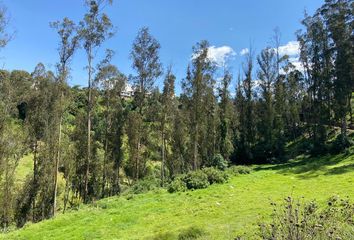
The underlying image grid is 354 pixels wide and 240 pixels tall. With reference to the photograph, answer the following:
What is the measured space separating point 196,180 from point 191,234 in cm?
1133

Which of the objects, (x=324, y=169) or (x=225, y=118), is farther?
(x=225, y=118)

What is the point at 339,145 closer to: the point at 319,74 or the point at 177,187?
the point at 319,74

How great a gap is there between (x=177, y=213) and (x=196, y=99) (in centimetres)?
1915

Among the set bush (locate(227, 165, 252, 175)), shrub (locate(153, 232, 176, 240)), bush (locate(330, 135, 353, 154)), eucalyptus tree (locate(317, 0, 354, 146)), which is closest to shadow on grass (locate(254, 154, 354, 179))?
bush (locate(330, 135, 353, 154))

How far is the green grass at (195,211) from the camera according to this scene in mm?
12680

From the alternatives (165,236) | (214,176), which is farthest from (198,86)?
A: (165,236)

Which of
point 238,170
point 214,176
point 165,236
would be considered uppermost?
point 238,170

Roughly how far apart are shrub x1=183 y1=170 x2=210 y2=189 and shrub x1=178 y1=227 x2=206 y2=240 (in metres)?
10.7

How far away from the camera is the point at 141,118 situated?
34.9 meters

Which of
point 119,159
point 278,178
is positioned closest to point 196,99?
point 119,159

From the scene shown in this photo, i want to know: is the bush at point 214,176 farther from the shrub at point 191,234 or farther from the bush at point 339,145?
the bush at point 339,145

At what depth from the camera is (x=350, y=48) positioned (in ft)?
113

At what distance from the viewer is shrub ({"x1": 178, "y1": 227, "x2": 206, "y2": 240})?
11008 mm

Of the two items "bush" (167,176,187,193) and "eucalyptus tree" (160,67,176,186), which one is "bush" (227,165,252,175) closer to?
"bush" (167,176,187,193)
